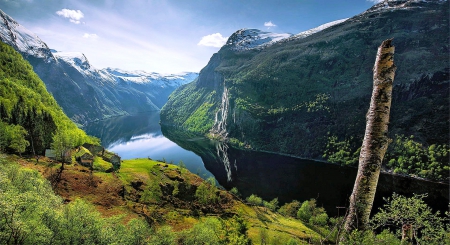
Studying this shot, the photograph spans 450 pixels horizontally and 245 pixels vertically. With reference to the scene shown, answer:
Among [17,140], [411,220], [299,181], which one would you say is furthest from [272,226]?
[17,140]

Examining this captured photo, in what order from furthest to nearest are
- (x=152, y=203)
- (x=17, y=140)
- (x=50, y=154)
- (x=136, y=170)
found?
(x=136, y=170), (x=50, y=154), (x=152, y=203), (x=17, y=140)

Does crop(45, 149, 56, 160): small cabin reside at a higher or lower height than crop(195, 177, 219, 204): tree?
higher

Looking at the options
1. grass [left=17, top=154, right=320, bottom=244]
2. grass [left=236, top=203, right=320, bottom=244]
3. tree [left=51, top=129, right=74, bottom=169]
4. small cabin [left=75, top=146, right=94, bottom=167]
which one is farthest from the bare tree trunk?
small cabin [left=75, top=146, right=94, bottom=167]

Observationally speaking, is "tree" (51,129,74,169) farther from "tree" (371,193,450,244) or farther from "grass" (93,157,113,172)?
"tree" (371,193,450,244)

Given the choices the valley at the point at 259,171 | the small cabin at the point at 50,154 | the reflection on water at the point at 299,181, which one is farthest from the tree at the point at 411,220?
the reflection on water at the point at 299,181

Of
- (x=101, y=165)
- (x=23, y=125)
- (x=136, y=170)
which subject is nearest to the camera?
(x=23, y=125)

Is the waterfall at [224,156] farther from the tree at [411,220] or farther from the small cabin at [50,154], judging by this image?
the tree at [411,220]

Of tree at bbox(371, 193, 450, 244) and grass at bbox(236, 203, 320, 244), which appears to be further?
grass at bbox(236, 203, 320, 244)

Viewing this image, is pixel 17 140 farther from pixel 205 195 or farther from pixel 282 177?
pixel 282 177
